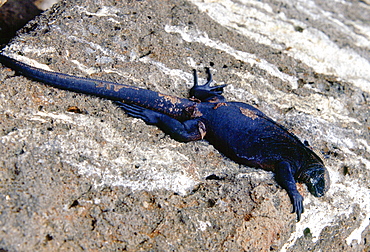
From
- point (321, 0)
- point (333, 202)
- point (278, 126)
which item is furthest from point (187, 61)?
point (321, 0)

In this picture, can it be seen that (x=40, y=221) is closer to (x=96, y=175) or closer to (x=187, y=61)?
(x=96, y=175)

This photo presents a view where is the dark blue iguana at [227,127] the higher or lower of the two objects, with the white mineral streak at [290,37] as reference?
lower

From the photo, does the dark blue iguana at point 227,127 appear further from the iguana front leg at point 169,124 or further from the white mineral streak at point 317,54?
the white mineral streak at point 317,54

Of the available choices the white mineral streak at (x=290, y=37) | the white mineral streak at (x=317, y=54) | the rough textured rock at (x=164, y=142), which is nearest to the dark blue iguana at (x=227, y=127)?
Result: the rough textured rock at (x=164, y=142)

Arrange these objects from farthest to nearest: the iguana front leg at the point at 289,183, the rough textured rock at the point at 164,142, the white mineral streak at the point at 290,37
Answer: the white mineral streak at the point at 290,37
the iguana front leg at the point at 289,183
the rough textured rock at the point at 164,142

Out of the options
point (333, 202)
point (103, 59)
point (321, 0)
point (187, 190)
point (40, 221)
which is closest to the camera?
point (40, 221)

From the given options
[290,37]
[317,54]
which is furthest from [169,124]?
[317,54]

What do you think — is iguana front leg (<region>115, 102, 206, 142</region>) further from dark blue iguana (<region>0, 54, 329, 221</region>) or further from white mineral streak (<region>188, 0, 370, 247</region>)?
white mineral streak (<region>188, 0, 370, 247</region>)
